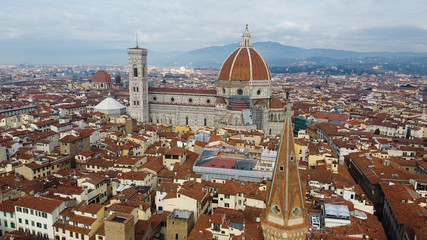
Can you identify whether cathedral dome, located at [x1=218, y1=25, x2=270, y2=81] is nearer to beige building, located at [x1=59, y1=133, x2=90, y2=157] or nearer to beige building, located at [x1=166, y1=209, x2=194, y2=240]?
beige building, located at [x1=59, y1=133, x2=90, y2=157]

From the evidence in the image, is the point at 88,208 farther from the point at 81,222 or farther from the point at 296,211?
the point at 296,211

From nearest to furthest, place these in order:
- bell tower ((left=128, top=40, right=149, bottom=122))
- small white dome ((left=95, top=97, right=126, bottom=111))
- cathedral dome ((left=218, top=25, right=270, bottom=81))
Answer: cathedral dome ((left=218, top=25, right=270, bottom=81)), bell tower ((left=128, top=40, right=149, bottom=122)), small white dome ((left=95, top=97, right=126, bottom=111))

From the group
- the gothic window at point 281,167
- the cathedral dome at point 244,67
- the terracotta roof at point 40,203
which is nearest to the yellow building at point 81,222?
the terracotta roof at point 40,203

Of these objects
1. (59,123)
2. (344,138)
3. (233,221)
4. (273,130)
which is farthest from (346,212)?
(59,123)

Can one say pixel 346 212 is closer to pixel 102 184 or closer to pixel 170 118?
pixel 102 184

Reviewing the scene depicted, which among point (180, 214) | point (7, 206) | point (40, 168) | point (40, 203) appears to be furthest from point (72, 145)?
point (180, 214)

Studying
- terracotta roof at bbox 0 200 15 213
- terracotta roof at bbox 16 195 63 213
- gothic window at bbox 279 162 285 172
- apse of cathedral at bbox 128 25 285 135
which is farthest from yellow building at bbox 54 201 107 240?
apse of cathedral at bbox 128 25 285 135

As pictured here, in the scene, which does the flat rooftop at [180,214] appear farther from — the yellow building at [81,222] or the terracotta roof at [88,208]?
the terracotta roof at [88,208]
